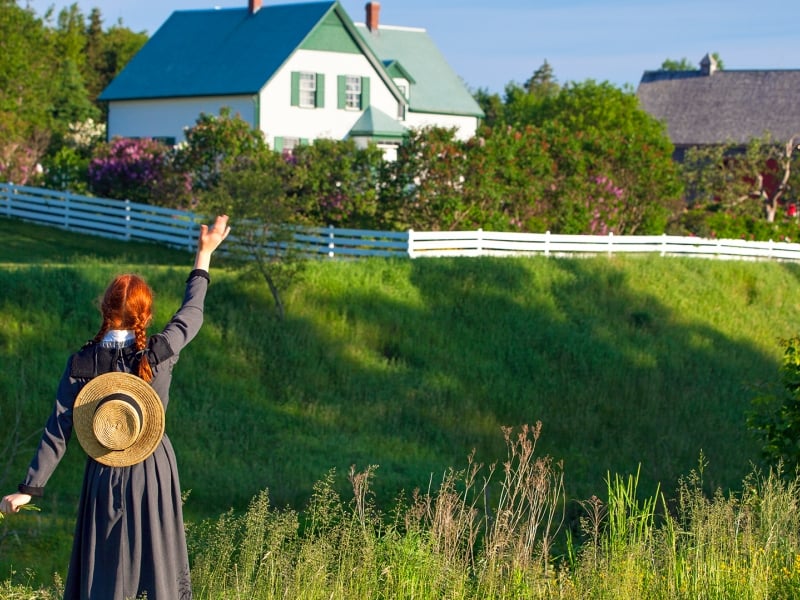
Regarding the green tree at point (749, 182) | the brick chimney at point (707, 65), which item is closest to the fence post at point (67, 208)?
the green tree at point (749, 182)

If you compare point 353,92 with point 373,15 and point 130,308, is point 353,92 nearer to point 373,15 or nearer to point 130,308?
point 373,15

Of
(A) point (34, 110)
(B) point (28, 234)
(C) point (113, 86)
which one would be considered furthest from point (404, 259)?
(A) point (34, 110)

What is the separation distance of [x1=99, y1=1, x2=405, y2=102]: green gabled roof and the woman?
30.3 metres

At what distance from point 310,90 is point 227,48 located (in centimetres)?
379

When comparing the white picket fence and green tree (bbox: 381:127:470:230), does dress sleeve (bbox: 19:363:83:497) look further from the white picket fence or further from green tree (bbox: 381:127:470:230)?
green tree (bbox: 381:127:470:230)

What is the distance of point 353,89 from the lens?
37.7 metres

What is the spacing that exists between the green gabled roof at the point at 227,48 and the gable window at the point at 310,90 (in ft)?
3.04

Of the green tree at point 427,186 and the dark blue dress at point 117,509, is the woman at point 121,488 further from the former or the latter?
the green tree at point 427,186

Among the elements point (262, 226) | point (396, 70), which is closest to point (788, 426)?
point (262, 226)

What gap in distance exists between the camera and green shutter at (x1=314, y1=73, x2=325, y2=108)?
3656 cm

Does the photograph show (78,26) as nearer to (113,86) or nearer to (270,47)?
(113,86)

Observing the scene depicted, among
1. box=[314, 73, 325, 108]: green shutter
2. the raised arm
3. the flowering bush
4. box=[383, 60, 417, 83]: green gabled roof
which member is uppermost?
box=[383, 60, 417, 83]: green gabled roof

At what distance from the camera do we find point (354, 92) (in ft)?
124

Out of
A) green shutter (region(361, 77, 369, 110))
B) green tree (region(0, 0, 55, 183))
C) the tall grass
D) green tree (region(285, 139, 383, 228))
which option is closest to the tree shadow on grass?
green tree (region(285, 139, 383, 228))
